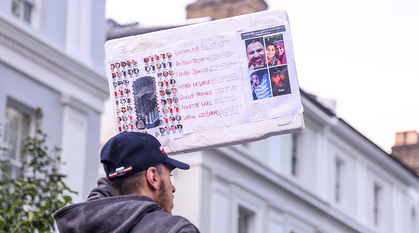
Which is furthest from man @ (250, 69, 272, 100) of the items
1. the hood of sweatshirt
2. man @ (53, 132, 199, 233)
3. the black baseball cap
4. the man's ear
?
the hood of sweatshirt

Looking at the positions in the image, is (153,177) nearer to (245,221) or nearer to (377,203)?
(245,221)

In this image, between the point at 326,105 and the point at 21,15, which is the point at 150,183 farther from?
the point at 326,105

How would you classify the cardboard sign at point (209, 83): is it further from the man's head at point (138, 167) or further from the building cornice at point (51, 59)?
the building cornice at point (51, 59)

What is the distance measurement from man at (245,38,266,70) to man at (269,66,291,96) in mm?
73

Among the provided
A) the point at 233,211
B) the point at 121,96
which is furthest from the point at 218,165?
the point at 121,96

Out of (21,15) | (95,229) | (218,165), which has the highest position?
(21,15)

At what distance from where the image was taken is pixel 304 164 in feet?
84.6

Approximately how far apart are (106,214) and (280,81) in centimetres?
135

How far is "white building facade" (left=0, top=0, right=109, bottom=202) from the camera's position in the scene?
14.5 m

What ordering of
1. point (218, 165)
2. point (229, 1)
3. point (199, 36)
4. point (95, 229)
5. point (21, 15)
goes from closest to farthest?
point (95, 229) → point (199, 36) → point (21, 15) → point (218, 165) → point (229, 1)

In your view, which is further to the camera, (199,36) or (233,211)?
(233,211)

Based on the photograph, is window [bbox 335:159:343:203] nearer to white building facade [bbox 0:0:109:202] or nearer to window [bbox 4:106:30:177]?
white building facade [bbox 0:0:109:202]

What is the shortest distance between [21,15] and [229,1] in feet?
36.7

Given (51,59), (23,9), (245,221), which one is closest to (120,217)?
(51,59)
